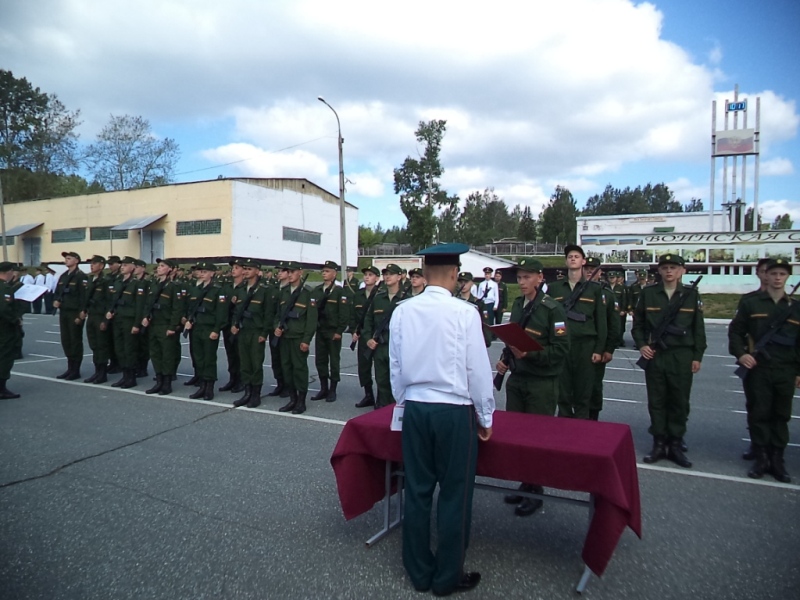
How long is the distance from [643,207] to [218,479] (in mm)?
99288

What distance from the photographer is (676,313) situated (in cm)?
550

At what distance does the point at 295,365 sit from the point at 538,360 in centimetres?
412

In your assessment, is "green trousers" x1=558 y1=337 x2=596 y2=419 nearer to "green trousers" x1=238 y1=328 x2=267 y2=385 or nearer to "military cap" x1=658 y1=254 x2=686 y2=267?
"military cap" x1=658 y1=254 x2=686 y2=267

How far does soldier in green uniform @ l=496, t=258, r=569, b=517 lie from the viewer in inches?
176

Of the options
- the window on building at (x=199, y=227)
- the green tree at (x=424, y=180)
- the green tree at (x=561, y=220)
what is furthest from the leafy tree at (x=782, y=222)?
the window on building at (x=199, y=227)

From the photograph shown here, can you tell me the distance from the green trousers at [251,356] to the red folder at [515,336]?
4.86 m

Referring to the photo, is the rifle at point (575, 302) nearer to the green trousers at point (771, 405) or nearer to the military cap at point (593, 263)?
the military cap at point (593, 263)

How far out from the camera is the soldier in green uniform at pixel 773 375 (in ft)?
16.6

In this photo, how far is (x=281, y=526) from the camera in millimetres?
3961

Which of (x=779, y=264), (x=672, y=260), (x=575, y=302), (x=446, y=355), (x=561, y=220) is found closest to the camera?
(x=446, y=355)

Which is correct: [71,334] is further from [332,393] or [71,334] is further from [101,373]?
[332,393]

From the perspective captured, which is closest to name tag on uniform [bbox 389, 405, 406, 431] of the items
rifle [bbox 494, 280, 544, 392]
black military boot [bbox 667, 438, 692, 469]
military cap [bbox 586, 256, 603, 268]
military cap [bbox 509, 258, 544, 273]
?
rifle [bbox 494, 280, 544, 392]

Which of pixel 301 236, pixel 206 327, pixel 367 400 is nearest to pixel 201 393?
pixel 206 327

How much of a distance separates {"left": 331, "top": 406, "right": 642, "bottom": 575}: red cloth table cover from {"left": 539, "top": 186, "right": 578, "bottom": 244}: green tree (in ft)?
206
